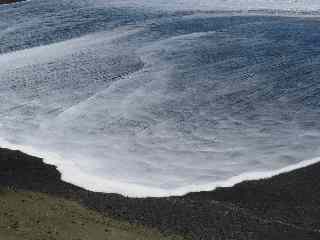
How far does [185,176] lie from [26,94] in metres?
19.3

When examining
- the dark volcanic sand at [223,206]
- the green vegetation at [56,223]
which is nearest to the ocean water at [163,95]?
the dark volcanic sand at [223,206]

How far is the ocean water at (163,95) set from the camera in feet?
89.9

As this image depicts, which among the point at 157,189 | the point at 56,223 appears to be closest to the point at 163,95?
the point at 157,189

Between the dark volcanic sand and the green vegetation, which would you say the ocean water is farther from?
the green vegetation

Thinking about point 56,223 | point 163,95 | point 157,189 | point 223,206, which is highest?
point 56,223

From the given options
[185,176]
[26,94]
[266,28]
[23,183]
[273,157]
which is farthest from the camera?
[266,28]

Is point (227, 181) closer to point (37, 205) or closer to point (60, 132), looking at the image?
point (37, 205)

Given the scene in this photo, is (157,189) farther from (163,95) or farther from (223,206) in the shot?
(163,95)

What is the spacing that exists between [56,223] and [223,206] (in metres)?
6.26

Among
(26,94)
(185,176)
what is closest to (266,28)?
(26,94)

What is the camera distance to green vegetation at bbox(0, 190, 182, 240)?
Answer: 17.7m

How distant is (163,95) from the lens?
3972 cm

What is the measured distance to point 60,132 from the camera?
3253 cm

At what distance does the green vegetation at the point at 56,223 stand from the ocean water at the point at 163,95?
12.3ft
